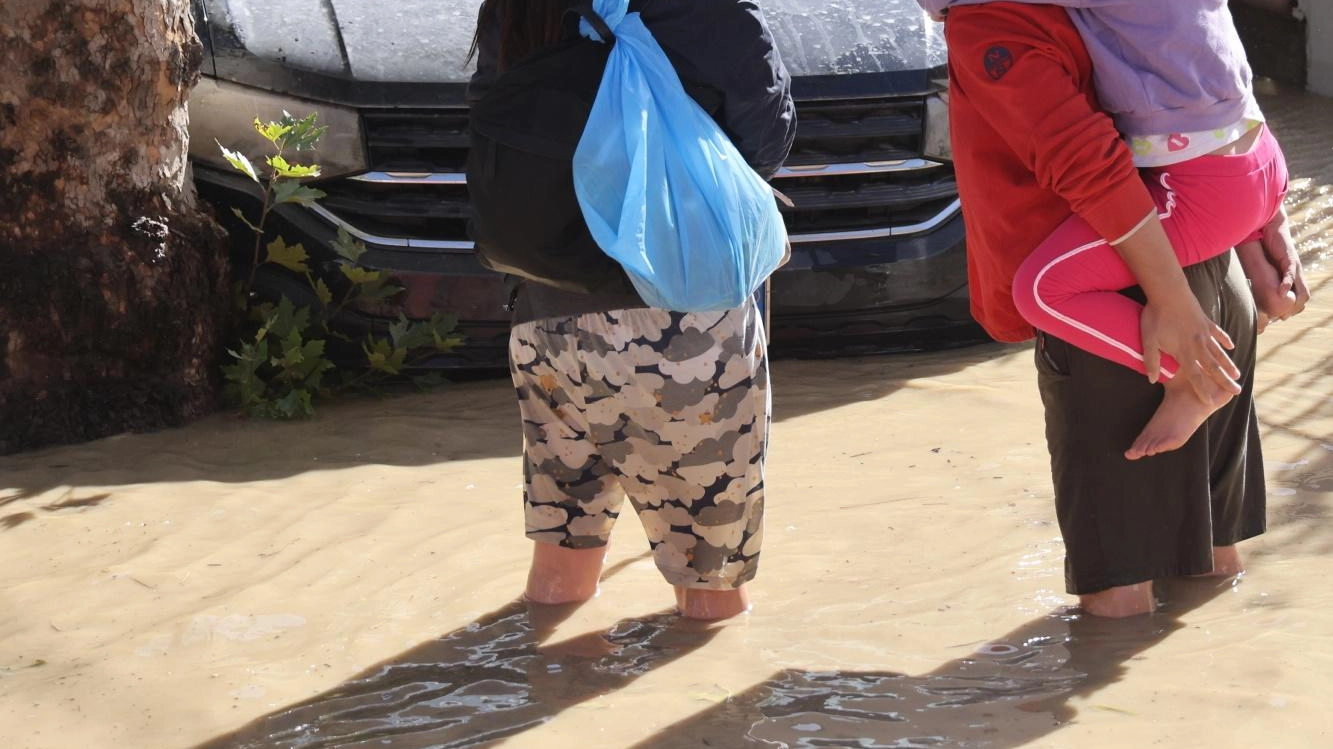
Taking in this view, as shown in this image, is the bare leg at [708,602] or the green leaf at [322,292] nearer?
the bare leg at [708,602]

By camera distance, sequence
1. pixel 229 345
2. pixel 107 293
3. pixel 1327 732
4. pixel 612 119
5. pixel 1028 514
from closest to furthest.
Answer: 1. pixel 1327 732
2. pixel 612 119
3. pixel 1028 514
4. pixel 107 293
5. pixel 229 345

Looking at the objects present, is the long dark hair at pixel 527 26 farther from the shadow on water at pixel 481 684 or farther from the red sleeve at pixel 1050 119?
the shadow on water at pixel 481 684

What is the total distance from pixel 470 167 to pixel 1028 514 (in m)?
1.84

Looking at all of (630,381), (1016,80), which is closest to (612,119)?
(630,381)

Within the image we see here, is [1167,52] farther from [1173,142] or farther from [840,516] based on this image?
[840,516]

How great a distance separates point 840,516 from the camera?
13.0ft

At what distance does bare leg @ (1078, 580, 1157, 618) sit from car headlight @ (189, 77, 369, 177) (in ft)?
9.60

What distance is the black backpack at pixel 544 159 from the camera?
106 inches

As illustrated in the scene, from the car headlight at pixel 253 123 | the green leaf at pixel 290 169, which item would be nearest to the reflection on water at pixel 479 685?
the green leaf at pixel 290 169

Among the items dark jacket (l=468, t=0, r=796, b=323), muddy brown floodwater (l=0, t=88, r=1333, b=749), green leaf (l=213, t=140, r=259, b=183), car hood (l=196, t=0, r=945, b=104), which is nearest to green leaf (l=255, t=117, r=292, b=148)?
green leaf (l=213, t=140, r=259, b=183)

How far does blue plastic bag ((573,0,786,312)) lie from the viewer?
2660 millimetres

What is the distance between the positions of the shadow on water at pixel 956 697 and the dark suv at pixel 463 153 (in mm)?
2295

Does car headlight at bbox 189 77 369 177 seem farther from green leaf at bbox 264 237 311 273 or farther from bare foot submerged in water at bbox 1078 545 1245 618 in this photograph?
bare foot submerged in water at bbox 1078 545 1245 618

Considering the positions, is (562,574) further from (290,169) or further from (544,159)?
(290,169)
